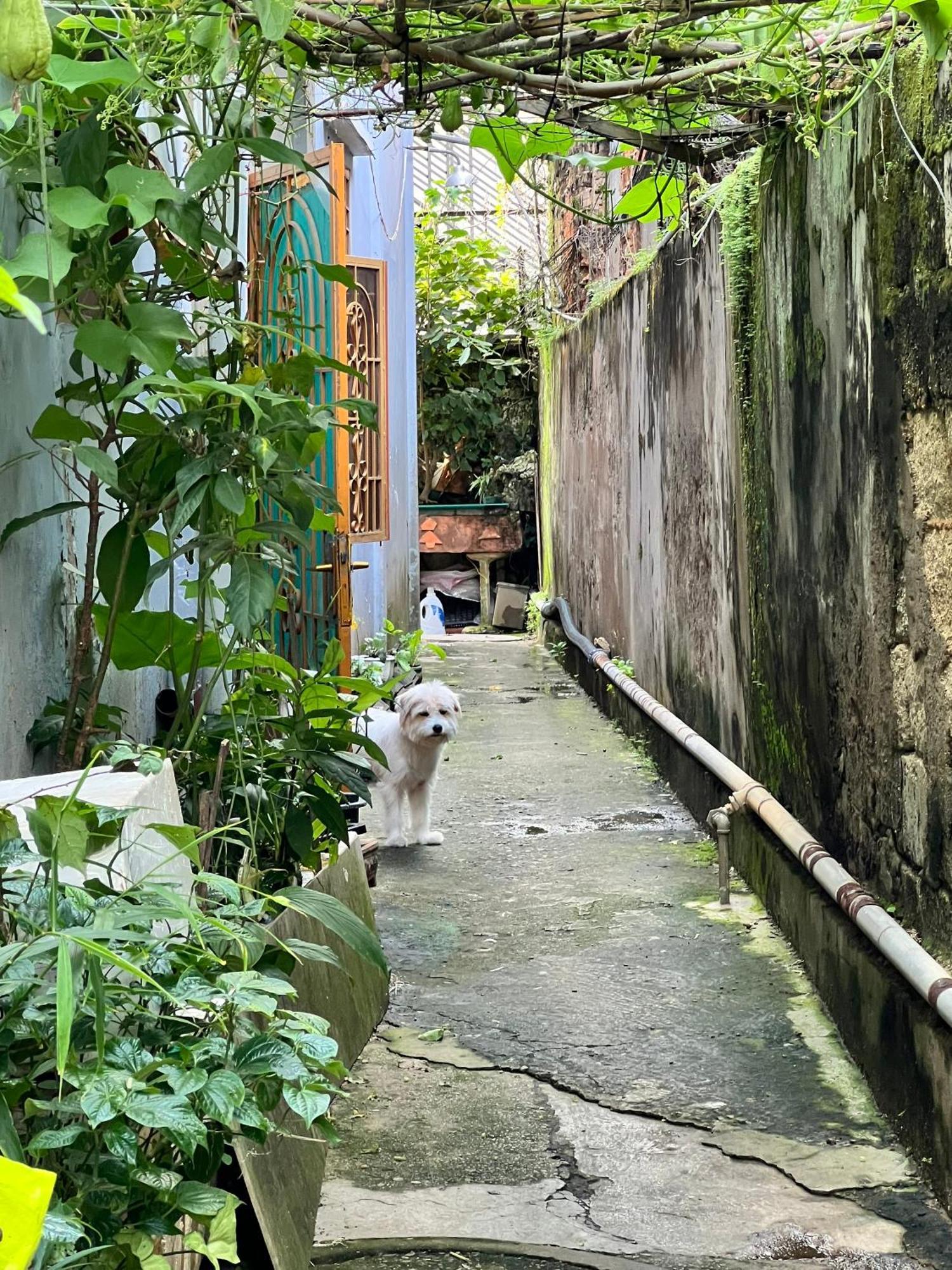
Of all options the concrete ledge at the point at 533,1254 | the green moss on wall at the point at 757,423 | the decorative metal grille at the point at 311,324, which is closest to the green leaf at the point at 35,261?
the concrete ledge at the point at 533,1254

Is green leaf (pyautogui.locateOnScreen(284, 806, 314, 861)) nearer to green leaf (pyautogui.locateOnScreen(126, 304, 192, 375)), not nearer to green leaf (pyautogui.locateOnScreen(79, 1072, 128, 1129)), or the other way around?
green leaf (pyautogui.locateOnScreen(126, 304, 192, 375))

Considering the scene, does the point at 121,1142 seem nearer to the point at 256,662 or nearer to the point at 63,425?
the point at 63,425

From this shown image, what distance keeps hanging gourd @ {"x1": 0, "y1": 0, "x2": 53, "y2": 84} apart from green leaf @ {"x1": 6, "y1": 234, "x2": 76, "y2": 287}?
2.89ft

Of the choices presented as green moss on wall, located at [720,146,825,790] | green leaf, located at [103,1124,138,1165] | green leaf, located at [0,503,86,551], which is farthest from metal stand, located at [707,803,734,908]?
green leaf, located at [103,1124,138,1165]

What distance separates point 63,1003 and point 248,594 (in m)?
1.37

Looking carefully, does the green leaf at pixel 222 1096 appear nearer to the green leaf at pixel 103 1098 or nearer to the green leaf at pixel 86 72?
the green leaf at pixel 103 1098

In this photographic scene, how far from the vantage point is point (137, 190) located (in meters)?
2.53

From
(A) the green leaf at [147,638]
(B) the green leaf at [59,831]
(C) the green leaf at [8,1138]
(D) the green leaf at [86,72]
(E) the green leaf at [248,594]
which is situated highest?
(D) the green leaf at [86,72]

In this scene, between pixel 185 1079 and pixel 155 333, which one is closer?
pixel 185 1079

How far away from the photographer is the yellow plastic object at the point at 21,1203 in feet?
2.26

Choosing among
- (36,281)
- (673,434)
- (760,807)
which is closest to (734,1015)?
(760,807)

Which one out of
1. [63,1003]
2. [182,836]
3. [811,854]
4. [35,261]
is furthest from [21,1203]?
[811,854]

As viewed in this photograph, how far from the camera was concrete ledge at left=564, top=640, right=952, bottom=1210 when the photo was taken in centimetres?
306

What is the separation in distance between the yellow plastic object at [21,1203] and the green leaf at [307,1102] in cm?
98
